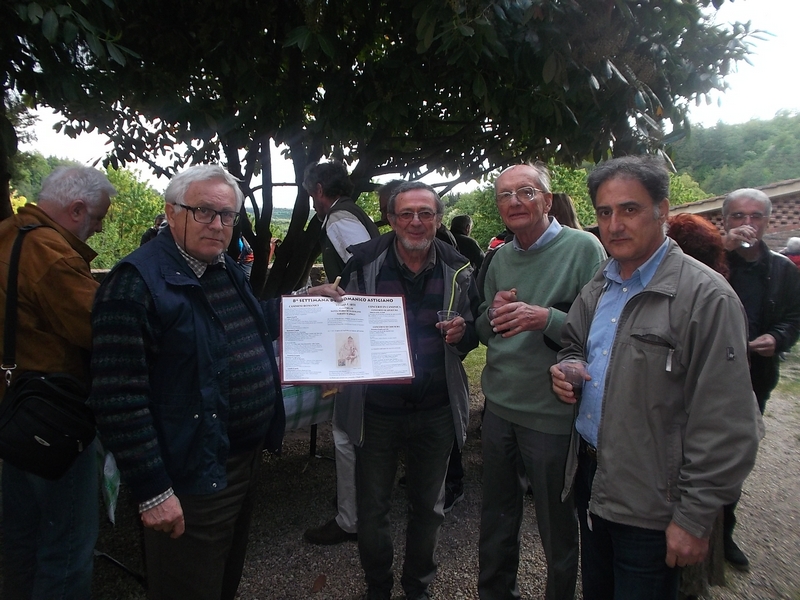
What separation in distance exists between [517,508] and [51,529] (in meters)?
2.05

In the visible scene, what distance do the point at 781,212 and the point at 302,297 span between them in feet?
71.4

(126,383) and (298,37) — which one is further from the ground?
(298,37)

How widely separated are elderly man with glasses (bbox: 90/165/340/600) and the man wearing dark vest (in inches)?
44.7

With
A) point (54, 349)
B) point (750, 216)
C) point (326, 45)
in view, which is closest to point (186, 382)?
point (54, 349)

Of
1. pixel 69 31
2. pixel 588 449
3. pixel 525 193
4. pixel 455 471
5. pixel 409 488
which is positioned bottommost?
pixel 455 471

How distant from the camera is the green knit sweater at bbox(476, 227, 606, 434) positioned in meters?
2.25

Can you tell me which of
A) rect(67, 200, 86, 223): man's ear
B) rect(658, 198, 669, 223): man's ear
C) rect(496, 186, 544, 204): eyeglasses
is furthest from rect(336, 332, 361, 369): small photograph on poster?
rect(658, 198, 669, 223): man's ear

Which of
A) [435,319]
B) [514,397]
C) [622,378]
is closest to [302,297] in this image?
[435,319]

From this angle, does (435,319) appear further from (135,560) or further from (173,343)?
(135,560)

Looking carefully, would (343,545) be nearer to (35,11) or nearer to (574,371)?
(574,371)

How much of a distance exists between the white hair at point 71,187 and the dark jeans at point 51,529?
1074 mm

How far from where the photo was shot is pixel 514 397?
2.33 metres

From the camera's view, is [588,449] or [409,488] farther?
[409,488]

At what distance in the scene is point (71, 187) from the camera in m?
2.18
